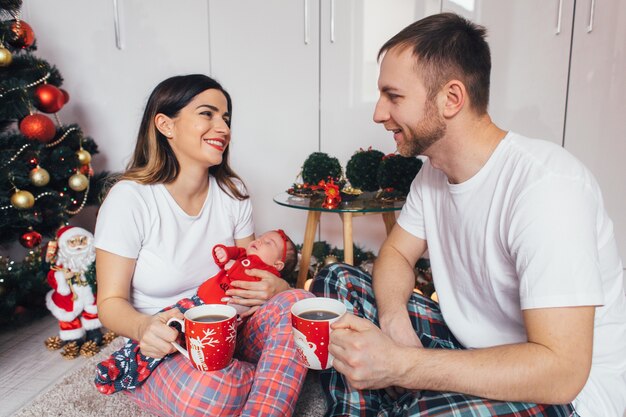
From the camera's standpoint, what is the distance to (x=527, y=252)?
78 centimetres

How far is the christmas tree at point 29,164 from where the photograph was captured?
179cm

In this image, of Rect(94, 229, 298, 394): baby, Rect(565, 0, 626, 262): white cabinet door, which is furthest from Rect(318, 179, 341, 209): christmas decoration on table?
Rect(565, 0, 626, 262): white cabinet door

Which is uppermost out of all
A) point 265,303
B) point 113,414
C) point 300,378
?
point 265,303

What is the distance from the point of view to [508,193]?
2.86 feet

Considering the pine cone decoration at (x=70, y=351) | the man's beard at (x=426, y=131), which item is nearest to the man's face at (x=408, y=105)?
the man's beard at (x=426, y=131)

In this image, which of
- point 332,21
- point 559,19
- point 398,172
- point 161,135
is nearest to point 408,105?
point 161,135

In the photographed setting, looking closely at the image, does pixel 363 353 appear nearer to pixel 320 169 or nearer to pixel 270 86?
pixel 320 169

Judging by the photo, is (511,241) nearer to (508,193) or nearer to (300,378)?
(508,193)

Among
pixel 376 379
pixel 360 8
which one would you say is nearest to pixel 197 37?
A: pixel 360 8

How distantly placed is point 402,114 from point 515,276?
405 millimetres

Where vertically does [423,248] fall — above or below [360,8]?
below

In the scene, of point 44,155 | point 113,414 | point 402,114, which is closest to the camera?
point 402,114

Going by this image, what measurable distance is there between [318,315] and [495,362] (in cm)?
31

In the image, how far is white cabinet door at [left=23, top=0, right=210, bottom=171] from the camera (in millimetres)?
2617
